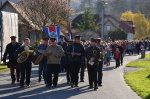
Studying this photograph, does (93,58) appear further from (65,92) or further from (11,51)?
(11,51)

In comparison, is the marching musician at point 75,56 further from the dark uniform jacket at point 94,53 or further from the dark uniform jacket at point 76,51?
the dark uniform jacket at point 94,53

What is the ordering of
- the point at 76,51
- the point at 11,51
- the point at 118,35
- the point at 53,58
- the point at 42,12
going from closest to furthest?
the point at 53,58 → the point at 76,51 → the point at 11,51 → the point at 42,12 → the point at 118,35

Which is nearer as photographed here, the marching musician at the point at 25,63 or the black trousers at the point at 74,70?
the marching musician at the point at 25,63

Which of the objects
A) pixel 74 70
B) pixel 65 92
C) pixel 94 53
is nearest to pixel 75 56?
pixel 74 70

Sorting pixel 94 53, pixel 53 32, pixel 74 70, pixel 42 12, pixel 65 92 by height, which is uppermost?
pixel 42 12

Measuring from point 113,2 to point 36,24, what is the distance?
117 metres

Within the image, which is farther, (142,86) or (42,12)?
(42,12)

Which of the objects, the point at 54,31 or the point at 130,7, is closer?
the point at 54,31

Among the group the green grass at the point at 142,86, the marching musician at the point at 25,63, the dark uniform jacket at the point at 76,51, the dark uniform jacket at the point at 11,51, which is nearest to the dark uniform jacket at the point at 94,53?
the dark uniform jacket at the point at 76,51

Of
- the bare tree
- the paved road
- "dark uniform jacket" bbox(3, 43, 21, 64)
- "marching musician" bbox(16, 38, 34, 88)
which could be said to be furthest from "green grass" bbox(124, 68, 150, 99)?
the bare tree

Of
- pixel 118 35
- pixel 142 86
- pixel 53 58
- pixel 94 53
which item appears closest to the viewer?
pixel 94 53

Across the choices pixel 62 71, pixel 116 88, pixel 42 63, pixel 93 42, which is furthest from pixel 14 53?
pixel 62 71

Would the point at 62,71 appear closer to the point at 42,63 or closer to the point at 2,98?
the point at 42,63

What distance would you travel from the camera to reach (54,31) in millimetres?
19422
